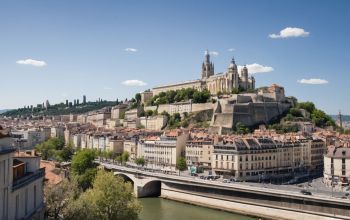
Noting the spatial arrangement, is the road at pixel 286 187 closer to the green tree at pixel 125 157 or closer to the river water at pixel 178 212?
the river water at pixel 178 212

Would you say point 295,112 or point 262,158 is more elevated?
point 295,112

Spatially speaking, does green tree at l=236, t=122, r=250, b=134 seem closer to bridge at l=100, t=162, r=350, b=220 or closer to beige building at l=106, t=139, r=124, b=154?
beige building at l=106, t=139, r=124, b=154

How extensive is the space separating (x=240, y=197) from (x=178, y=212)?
13.8ft

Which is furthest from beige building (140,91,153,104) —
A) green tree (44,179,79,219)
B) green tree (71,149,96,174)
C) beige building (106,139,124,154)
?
green tree (44,179,79,219)

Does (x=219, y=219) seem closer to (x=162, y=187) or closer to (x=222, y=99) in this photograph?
(x=162, y=187)

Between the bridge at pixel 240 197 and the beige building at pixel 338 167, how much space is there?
857cm

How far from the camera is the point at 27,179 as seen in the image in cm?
1689

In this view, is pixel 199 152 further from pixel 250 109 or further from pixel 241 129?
pixel 250 109

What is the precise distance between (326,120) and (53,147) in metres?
41.4

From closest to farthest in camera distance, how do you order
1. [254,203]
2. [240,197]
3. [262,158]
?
1. [254,203]
2. [240,197]
3. [262,158]

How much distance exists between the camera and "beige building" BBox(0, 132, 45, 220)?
14.5 metres

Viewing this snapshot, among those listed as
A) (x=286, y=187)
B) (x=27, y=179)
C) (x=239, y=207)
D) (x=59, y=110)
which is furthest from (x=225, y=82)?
(x=59, y=110)

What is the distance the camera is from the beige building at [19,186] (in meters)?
14.5

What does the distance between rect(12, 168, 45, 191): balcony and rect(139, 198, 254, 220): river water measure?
12133mm
